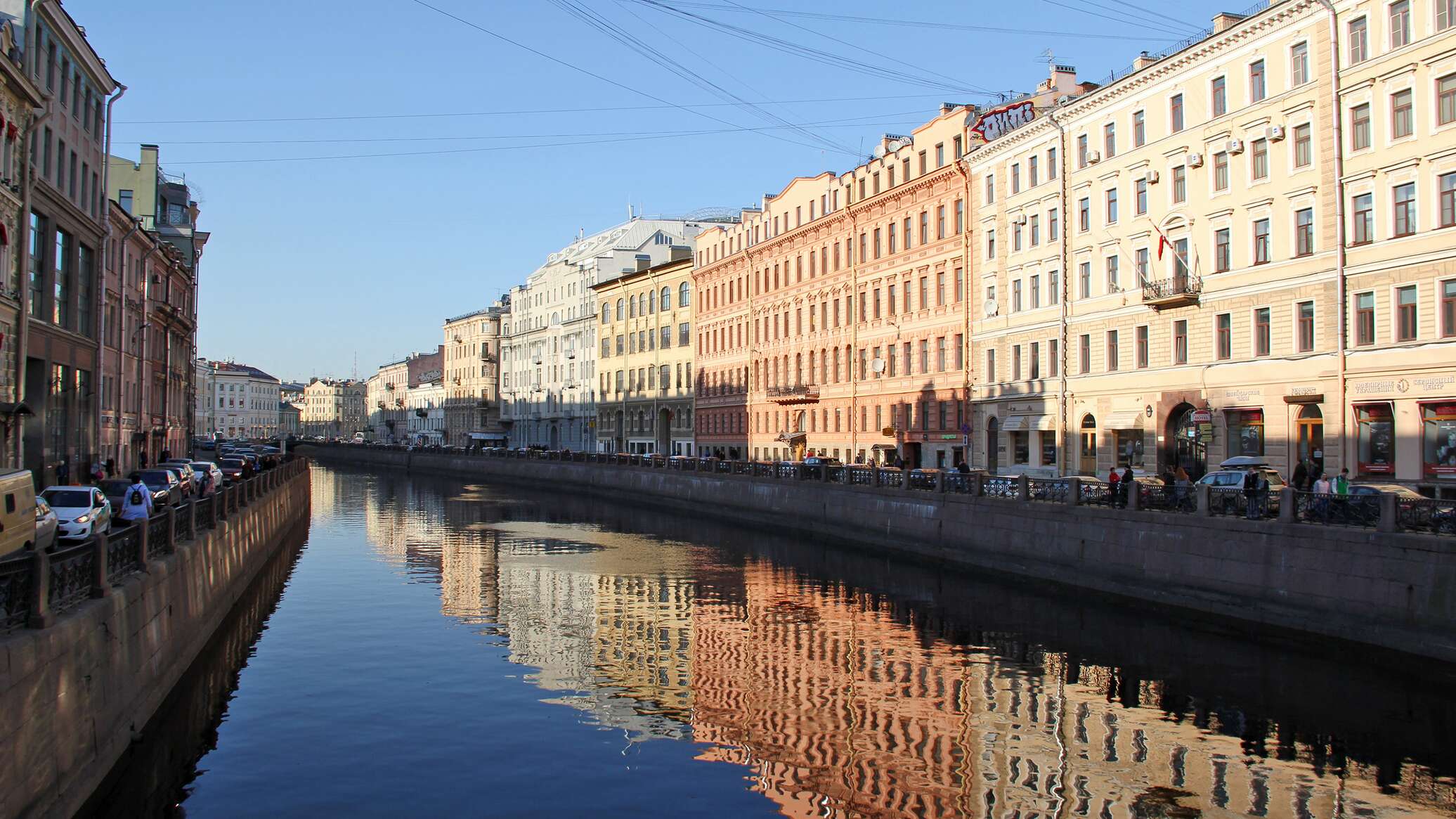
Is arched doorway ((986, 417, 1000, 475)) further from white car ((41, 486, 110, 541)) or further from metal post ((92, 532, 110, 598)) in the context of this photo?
metal post ((92, 532, 110, 598))

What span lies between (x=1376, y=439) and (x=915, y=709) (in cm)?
2180

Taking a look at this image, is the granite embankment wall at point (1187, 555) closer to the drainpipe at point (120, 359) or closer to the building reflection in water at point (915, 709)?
the building reflection in water at point (915, 709)

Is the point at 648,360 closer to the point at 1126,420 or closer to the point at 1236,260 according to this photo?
the point at 1126,420

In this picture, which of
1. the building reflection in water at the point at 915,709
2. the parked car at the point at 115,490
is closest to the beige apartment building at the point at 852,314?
the building reflection in water at the point at 915,709

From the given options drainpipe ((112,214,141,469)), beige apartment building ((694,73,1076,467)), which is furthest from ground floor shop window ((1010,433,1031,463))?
drainpipe ((112,214,141,469))

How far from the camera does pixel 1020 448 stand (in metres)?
51.8

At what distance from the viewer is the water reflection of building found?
46.5ft

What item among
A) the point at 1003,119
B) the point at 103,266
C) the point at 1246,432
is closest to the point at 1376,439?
the point at 1246,432

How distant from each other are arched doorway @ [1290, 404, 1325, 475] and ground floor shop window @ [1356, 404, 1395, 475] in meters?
1.22

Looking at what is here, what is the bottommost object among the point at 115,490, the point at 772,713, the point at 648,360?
the point at 772,713

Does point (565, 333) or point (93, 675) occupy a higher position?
point (565, 333)

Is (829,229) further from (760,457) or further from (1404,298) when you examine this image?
(1404,298)

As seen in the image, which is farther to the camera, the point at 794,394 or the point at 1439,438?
the point at 794,394

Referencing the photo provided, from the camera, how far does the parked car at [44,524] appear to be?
2114 cm
